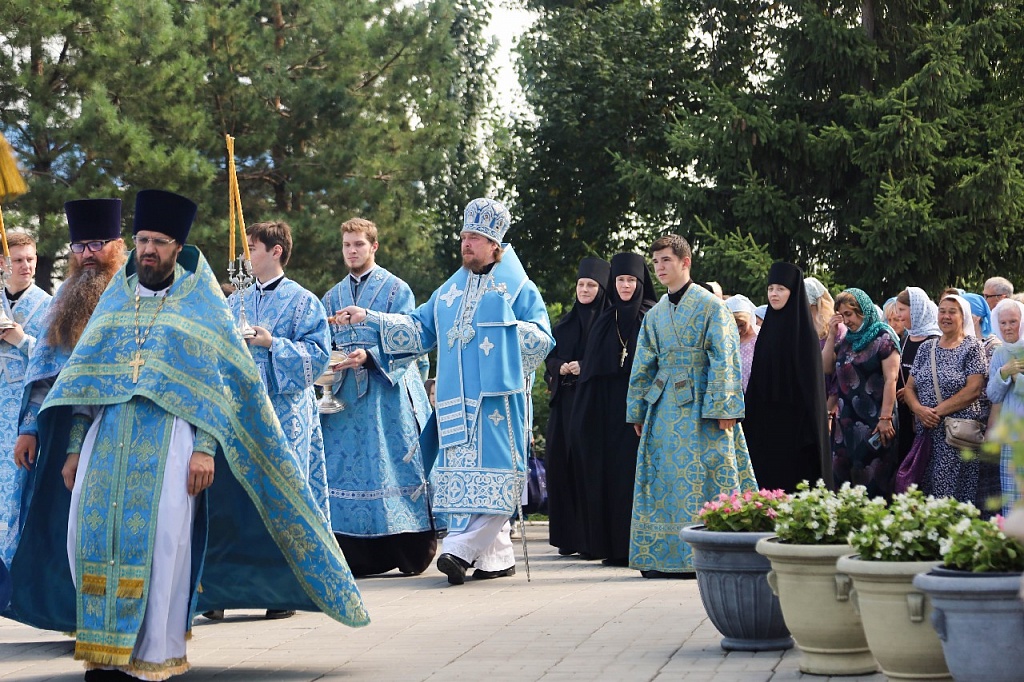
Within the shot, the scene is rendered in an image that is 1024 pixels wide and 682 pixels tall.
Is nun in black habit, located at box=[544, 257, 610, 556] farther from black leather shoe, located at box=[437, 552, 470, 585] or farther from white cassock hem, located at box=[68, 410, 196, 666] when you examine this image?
white cassock hem, located at box=[68, 410, 196, 666]

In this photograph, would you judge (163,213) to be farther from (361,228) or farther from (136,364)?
(361,228)

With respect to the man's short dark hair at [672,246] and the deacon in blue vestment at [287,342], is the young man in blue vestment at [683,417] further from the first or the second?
→ the deacon in blue vestment at [287,342]

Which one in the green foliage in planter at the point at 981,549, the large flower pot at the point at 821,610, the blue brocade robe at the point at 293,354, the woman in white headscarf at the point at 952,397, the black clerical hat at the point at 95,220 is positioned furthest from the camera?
the woman in white headscarf at the point at 952,397

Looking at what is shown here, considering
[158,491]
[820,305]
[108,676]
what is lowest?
[108,676]

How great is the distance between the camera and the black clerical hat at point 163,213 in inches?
266

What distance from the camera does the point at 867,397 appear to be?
12.1m

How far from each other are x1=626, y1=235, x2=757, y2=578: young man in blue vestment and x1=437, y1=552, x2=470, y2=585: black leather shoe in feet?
3.71

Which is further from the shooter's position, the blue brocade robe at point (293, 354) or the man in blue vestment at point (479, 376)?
the man in blue vestment at point (479, 376)

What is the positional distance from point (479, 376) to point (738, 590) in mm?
4124

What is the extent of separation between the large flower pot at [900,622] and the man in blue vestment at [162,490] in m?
2.32

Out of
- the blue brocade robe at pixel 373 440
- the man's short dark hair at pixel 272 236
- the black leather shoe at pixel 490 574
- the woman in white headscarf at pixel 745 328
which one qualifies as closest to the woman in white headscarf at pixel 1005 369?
the woman in white headscarf at pixel 745 328

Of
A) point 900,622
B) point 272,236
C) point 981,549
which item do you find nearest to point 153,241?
point 272,236

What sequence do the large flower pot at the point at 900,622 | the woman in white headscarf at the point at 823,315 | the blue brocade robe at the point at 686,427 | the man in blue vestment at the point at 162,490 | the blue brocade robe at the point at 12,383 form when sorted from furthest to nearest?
the woman in white headscarf at the point at 823,315 → the blue brocade robe at the point at 686,427 → the blue brocade robe at the point at 12,383 → the man in blue vestment at the point at 162,490 → the large flower pot at the point at 900,622

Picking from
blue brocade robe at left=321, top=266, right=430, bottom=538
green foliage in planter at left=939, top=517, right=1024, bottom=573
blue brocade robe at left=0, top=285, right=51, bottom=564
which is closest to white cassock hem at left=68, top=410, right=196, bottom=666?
blue brocade robe at left=0, top=285, right=51, bottom=564
